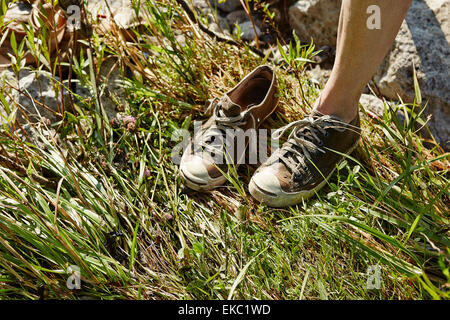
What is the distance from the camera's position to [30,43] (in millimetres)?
1569

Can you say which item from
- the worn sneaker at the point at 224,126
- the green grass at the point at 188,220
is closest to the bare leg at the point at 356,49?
the green grass at the point at 188,220

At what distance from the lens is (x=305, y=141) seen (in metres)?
1.64

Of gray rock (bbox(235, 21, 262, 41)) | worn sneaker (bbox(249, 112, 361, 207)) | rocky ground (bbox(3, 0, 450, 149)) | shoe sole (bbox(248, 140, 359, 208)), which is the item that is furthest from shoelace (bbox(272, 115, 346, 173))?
gray rock (bbox(235, 21, 262, 41))

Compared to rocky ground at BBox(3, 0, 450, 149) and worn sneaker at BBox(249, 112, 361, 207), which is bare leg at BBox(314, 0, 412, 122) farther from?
rocky ground at BBox(3, 0, 450, 149)

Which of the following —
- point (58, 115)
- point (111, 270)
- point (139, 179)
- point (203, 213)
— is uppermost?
point (58, 115)

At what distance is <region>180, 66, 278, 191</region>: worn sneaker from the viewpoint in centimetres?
169

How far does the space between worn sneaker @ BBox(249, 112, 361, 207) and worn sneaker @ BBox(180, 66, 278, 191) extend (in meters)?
0.20

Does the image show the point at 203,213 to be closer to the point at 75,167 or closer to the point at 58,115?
the point at 75,167

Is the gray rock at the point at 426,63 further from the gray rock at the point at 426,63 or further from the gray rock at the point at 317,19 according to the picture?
the gray rock at the point at 317,19

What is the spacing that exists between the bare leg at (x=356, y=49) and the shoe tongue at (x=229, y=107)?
0.41 metres

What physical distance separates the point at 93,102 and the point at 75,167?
0.45 meters

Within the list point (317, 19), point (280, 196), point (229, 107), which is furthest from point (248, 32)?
point (280, 196)
